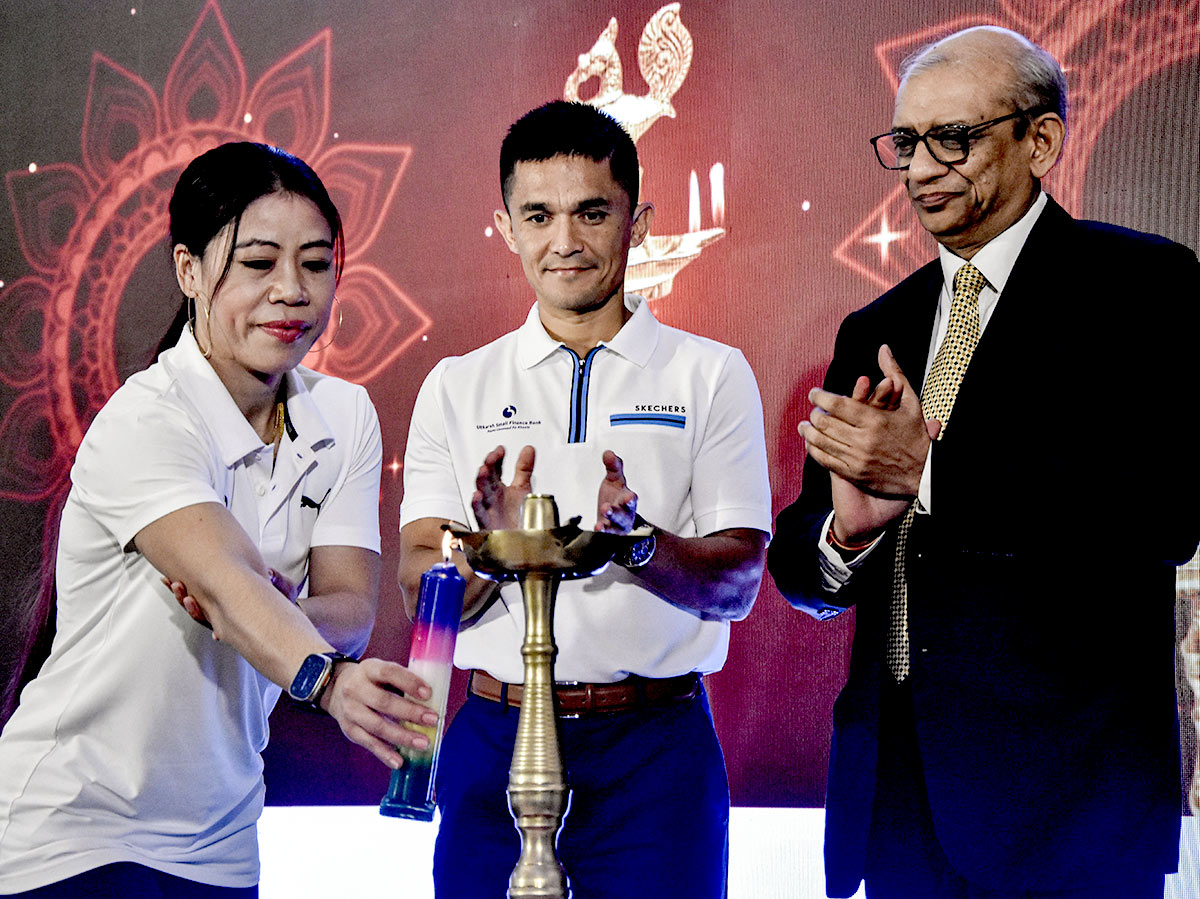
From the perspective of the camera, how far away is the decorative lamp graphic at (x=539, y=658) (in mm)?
1090

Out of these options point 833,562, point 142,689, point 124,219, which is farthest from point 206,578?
point 124,219

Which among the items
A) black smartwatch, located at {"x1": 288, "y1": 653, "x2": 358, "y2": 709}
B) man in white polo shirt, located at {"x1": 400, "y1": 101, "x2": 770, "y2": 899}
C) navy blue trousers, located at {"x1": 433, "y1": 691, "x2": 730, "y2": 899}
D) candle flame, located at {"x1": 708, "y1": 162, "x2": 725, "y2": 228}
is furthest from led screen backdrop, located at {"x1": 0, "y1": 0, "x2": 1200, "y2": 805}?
black smartwatch, located at {"x1": 288, "y1": 653, "x2": 358, "y2": 709}

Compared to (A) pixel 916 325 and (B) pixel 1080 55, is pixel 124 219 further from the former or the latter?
(B) pixel 1080 55

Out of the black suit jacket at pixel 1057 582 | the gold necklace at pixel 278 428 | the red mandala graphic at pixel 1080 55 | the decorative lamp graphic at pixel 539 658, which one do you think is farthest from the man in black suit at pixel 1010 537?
the red mandala graphic at pixel 1080 55

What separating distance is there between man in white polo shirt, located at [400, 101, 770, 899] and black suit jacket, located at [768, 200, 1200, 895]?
29 centimetres

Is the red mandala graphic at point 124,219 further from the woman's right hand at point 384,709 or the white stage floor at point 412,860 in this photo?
the woman's right hand at point 384,709

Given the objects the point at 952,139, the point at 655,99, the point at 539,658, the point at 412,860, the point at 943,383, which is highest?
the point at 655,99

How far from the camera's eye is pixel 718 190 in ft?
11.3

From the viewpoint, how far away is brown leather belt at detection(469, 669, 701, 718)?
6.29ft

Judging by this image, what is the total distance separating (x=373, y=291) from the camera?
12.1 feet

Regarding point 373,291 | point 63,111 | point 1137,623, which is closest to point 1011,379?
point 1137,623

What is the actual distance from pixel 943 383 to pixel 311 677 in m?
1.06

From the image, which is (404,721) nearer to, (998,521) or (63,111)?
(998,521)

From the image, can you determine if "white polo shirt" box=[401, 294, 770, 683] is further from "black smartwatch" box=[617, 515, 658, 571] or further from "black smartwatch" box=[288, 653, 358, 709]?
"black smartwatch" box=[288, 653, 358, 709]
